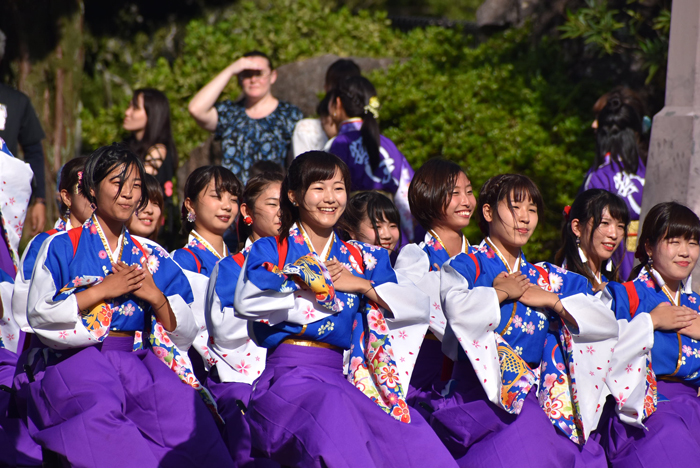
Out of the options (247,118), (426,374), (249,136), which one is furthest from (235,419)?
(247,118)

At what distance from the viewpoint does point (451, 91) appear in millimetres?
7609

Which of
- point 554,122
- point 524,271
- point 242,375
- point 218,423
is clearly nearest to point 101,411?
point 218,423

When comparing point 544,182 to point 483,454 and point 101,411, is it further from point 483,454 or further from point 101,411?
point 101,411

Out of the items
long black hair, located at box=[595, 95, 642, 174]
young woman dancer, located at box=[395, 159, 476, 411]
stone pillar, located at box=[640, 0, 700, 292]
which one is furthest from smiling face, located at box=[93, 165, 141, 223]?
long black hair, located at box=[595, 95, 642, 174]

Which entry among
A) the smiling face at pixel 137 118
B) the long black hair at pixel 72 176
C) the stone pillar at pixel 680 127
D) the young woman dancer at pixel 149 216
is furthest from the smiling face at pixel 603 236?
the smiling face at pixel 137 118

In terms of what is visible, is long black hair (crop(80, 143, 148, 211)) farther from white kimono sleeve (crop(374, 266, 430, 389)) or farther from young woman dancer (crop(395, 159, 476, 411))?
young woman dancer (crop(395, 159, 476, 411))

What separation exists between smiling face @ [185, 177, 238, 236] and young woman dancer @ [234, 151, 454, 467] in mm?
1144

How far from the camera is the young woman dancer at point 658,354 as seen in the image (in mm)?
3680

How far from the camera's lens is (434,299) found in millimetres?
3994

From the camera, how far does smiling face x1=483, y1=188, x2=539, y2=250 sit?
12.5ft

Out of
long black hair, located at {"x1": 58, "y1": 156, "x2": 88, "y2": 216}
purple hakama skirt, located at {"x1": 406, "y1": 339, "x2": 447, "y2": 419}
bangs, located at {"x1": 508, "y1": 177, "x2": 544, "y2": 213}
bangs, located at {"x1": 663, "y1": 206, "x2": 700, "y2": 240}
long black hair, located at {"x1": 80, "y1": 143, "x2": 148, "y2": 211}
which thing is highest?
long black hair, located at {"x1": 80, "y1": 143, "x2": 148, "y2": 211}

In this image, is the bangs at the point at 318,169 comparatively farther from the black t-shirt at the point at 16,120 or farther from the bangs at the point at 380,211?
the black t-shirt at the point at 16,120

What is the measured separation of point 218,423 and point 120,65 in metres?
11.5

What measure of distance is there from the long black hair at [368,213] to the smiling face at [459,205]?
56cm
